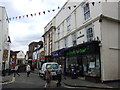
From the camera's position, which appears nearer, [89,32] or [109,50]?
[109,50]

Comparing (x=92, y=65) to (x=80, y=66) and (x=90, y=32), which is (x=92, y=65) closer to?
(x=80, y=66)

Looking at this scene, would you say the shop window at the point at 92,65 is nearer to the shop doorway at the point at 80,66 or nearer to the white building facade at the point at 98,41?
the white building facade at the point at 98,41

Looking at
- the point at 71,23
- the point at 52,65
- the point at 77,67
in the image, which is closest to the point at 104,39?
the point at 77,67

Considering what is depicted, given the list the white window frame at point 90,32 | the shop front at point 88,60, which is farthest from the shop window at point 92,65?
the white window frame at point 90,32

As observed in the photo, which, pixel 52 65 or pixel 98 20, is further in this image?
pixel 52 65

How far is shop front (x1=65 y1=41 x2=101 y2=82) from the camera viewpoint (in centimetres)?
1152

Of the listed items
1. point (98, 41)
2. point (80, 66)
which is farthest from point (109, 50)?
point (80, 66)

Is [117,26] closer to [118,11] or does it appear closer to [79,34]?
[118,11]

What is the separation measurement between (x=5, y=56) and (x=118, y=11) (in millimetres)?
11728

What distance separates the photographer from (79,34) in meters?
15.7

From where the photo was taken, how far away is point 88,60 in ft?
43.8

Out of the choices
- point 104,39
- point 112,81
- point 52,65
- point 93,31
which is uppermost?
point 93,31

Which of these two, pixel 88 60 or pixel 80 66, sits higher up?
pixel 88 60

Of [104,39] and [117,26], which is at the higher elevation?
[117,26]
